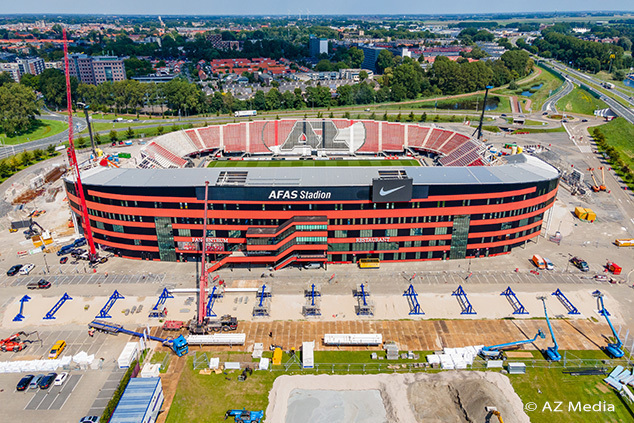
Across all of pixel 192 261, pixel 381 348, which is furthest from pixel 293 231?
pixel 381 348

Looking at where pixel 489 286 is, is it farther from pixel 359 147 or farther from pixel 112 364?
pixel 359 147

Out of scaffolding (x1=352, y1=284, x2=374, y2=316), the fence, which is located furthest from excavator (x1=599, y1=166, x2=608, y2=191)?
scaffolding (x1=352, y1=284, x2=374, y2=316)

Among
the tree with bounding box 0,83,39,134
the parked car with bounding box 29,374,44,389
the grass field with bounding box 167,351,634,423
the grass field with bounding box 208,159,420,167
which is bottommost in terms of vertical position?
the grass field with bounding box 167,351,634,423

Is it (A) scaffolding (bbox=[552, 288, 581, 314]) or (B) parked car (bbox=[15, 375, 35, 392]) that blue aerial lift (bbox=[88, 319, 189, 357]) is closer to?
(B) parked car (bbox=[15, 375, 35, 392])

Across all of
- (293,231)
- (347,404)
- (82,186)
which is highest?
(82,186)

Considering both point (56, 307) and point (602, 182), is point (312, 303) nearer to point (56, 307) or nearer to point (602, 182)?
point (56, 307)

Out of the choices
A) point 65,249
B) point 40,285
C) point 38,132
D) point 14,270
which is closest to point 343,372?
point 40,285
